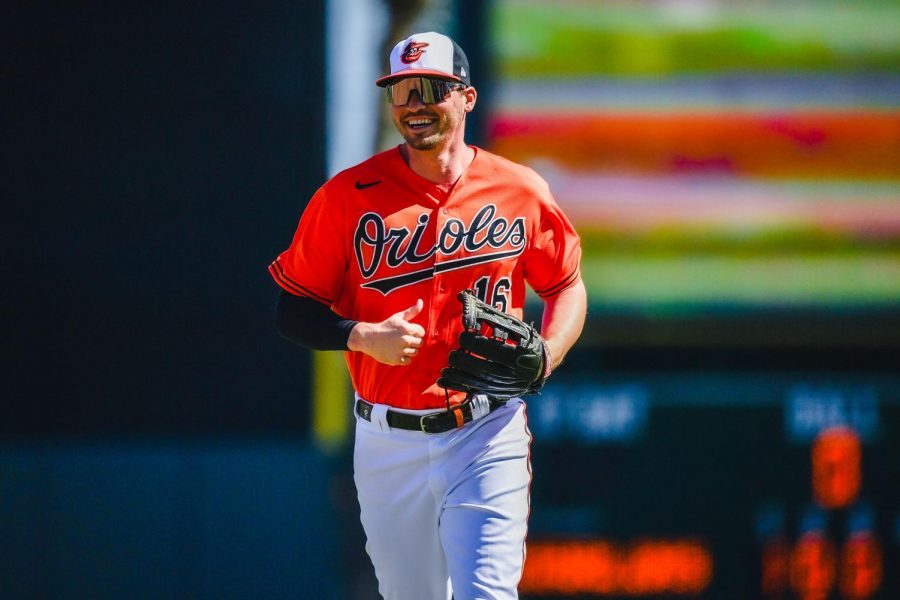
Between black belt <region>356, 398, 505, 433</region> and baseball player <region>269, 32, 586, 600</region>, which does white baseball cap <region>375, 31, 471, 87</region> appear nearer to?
baseball player <region>269, 32, 586, 600</region>

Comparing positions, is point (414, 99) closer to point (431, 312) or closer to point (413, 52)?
point (413, 52)

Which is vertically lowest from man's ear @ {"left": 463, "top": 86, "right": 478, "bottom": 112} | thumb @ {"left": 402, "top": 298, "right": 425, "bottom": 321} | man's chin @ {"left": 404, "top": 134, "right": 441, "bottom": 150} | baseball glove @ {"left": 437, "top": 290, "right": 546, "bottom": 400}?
baseball glove @ {"left": 437, "top": 290, "right": 546, "bottom": 400}

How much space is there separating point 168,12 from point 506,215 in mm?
2549

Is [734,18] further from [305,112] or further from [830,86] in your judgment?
[305,112]

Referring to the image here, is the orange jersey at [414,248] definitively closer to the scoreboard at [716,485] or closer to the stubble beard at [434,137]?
the stubble beard at [434,137]

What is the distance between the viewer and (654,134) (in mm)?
4855

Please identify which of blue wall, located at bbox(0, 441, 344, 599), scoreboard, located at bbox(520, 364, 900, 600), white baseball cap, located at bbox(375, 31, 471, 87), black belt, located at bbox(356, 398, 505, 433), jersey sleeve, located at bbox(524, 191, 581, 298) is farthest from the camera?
blue wall, located at bbox(0, 441, 344, 599)

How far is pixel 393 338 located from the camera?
2801 millimetres

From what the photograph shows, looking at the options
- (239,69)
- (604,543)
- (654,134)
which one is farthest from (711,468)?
(239,69)

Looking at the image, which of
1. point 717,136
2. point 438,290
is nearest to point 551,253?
point 438,290

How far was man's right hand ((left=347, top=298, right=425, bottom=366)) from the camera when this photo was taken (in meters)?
2.79

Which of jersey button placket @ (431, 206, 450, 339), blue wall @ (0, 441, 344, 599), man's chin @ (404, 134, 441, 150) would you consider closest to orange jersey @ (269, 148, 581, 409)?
jersey button placket @ (431, 206, 450, 339)

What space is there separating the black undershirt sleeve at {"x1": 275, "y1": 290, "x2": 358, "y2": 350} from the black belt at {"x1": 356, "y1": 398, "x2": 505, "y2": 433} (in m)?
0.23

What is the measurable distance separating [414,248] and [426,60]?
1.45ft
